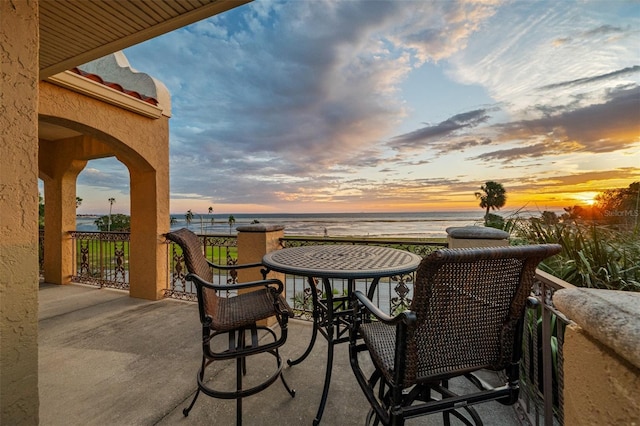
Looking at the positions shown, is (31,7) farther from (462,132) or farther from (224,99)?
(462,132)

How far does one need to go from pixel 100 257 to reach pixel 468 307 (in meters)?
5.87

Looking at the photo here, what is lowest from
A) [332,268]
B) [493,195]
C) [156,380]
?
[156,380]

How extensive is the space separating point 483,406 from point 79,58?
14.5ft

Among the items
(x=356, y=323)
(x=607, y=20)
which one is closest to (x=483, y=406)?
(x=356, y=323)

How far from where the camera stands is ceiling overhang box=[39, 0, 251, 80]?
1846mm

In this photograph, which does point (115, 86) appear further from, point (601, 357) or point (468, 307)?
point (601, 357)

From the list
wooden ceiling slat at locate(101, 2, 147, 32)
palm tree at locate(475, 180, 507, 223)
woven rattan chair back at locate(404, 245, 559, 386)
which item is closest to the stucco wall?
woven rattan chair back at locate(404, 245, 559, 386)

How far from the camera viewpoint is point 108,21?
6.63 feet

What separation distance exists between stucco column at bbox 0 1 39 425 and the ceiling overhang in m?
0.74

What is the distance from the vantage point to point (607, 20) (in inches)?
126

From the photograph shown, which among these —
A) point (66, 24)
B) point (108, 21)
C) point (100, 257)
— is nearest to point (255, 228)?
point (108, 21)

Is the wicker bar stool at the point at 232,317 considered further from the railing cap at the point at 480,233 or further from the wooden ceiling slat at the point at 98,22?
the wooden ceiling slat at the point at 98,22

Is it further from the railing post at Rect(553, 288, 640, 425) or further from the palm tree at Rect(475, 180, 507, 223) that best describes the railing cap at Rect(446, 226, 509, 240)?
the palm tree at Rect(475, 180, 507, 223)

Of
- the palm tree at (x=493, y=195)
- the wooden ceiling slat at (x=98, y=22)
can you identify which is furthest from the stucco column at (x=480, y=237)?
the palm tree at (x=493, y=195)
